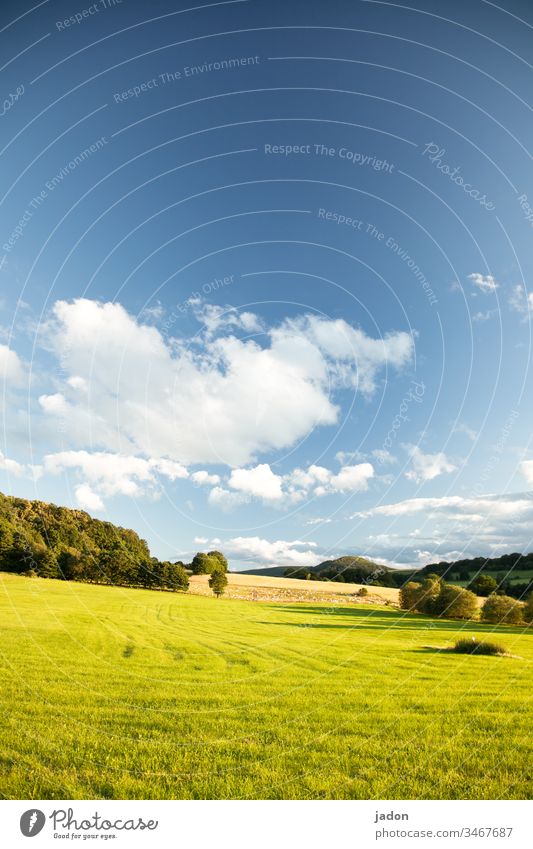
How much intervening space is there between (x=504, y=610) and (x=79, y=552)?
50.9 meters

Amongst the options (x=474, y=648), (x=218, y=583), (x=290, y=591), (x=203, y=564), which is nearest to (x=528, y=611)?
(x=474, y=648)

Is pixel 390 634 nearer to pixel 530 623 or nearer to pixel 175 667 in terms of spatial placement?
pixel 530 623

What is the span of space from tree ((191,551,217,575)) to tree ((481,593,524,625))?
34346 mm

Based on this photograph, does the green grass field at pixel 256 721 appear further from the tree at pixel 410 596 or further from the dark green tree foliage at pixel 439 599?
the tree at pixel 410 596

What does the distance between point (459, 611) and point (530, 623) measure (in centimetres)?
766

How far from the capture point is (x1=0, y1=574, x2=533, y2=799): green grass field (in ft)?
24.4

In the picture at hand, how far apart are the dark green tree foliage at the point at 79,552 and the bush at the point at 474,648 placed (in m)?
39.8

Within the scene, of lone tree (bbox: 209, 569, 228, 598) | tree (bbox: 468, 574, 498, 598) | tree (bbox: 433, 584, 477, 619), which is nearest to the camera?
tree (bbox: 433, 584, 477, 619)

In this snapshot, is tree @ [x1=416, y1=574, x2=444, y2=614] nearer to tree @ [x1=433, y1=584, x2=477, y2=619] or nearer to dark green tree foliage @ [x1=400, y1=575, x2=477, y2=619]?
dark green tree foliage @ [x1=400, y1=575, x2=477, y2=619]

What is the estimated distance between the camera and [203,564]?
6481 cm

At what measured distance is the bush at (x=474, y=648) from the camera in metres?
23.9

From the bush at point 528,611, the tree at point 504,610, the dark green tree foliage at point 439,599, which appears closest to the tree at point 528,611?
the bush at point 528,611

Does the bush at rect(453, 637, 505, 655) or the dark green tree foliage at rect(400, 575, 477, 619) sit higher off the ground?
the bush at rect(453, 637, 505, 655)

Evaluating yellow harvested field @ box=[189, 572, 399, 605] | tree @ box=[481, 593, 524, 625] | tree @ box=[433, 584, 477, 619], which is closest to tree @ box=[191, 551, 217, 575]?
yellow harvested field @ box=[189, 572, 399, 605]
